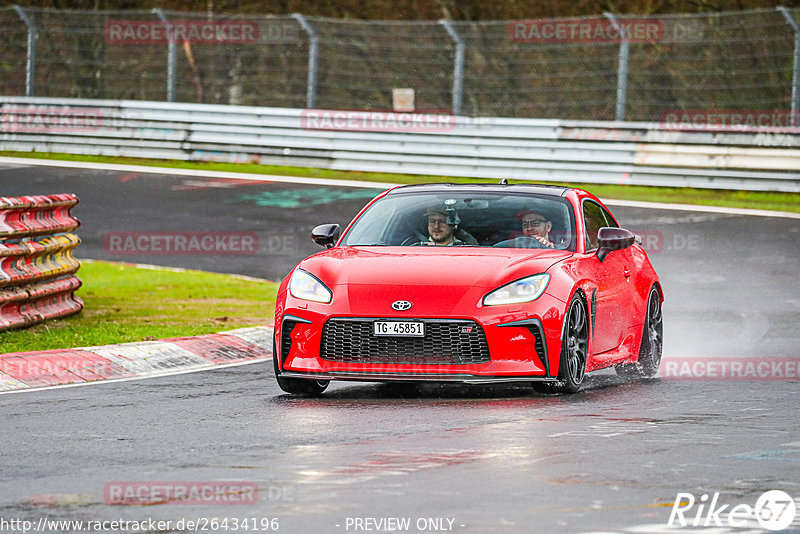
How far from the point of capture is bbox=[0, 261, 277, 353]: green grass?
12.8m

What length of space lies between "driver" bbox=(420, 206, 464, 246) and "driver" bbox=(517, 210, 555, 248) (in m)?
0.46

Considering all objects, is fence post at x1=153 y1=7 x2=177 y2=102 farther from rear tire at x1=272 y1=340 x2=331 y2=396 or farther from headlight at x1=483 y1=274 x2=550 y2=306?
headlight at x1=483 y1=274 x2=550 y2=306

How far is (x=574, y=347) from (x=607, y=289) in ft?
2.98

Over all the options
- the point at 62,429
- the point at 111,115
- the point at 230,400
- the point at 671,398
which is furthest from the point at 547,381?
the point at 111,115

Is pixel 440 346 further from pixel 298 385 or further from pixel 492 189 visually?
pixel 492 189

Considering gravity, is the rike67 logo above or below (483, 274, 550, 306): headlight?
below

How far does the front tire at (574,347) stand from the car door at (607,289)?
0.19 meters

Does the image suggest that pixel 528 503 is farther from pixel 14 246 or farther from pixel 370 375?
pixel 14 246

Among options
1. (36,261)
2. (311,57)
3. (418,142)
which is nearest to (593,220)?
(36,261)

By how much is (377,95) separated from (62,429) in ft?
89.4

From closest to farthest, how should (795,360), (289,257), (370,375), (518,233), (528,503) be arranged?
(528,503) → (370,375) → (518,233) → (795,360) → (289,257)

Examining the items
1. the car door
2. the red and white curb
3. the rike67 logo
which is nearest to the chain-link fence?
the car door

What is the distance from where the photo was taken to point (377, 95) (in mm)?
35438

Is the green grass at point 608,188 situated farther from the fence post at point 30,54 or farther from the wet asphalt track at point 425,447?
the wet asphalt track at point 425,447
